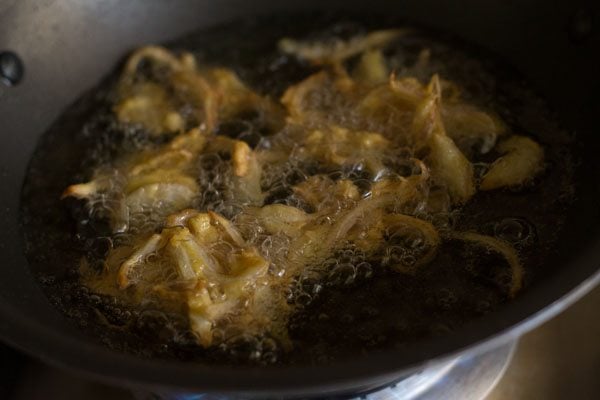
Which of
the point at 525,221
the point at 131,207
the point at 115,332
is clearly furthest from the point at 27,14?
the point at 525,221

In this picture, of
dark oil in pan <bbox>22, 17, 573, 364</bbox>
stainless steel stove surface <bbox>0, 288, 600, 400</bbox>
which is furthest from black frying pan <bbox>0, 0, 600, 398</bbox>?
stainless steel stove surface <bbox>0, 288, 600, 400</bbox>

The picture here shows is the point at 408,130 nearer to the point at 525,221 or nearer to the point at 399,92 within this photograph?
the point at 399,92

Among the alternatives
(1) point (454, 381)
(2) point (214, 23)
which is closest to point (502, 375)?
(1) point (454, 381)

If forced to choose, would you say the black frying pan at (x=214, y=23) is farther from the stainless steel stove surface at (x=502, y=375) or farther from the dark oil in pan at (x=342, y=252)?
the stainless steel stove surface at (x=502, y=375)

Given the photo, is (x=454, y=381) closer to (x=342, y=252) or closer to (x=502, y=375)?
(x=502, y=375)

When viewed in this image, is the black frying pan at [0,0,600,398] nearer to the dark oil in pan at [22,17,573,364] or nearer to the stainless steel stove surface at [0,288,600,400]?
the dark oil in pan at [22,17,573,364]

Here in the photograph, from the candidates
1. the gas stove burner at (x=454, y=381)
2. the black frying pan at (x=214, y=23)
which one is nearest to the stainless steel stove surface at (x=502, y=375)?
the gas stove burner at (x=454, y=381)
